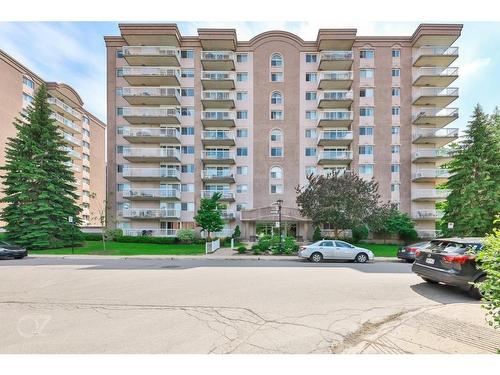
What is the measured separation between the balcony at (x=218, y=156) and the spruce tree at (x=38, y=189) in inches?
575

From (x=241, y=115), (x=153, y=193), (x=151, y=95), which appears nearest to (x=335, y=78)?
(x=241, y=115)

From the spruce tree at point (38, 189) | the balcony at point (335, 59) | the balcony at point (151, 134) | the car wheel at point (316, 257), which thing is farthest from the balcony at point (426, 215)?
the spruce tree at point (38, 189)

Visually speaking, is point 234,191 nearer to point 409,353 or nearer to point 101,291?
point 101,291

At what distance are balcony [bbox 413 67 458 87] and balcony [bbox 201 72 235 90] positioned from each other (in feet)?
79.6

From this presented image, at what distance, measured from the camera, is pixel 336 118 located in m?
32.9

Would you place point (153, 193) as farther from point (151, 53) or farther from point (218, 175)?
point (151, 53)

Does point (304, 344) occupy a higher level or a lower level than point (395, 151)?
lower

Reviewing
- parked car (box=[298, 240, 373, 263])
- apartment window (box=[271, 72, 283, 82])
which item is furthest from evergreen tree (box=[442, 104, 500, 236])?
apartment window (box=[271, 72, 283, 82])

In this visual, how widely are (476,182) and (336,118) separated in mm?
15931

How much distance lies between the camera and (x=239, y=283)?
9812 mm

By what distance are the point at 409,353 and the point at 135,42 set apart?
41.6m

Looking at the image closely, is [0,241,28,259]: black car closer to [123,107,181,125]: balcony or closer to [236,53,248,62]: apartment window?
[123,107,181,125]: balcony

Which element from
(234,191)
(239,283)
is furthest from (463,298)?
(234,191)

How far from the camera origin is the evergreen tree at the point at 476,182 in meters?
22.5
